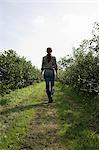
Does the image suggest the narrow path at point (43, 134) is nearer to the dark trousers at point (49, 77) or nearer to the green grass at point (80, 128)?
the green grass at point (80, 128)

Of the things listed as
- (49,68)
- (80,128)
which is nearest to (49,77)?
(49,68)

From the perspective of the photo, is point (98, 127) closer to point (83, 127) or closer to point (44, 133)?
point (83, 127)

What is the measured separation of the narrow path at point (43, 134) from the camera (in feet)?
27.2

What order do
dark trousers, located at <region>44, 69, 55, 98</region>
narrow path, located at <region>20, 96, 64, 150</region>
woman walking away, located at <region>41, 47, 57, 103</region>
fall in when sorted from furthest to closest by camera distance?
dark trousers, located at <region>44, 69, 55, 98</region> < woman walking away, located at <region>41, 47, 57, 103</region> < narrow path, located at <region>20, 96, 64, 150</region>

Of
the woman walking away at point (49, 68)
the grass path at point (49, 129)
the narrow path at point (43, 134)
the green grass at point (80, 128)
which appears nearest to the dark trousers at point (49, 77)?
the woman walking away at point (49, 68)

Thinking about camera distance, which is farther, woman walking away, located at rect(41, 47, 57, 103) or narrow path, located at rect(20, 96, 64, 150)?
woman walking away, located at rect(41, 47, 57, 103)

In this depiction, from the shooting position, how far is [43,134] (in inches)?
372

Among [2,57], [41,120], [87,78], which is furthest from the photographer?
[2,57]

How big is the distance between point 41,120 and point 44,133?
6.18 feet

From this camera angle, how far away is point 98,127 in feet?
34.8

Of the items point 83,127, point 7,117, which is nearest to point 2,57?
point 7,117

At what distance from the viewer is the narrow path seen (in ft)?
27.2

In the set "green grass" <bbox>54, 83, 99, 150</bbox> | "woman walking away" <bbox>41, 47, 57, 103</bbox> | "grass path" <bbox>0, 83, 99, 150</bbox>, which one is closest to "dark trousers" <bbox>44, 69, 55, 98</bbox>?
"woman walking away" <bbox>41, 47, 57, 103</bbox>

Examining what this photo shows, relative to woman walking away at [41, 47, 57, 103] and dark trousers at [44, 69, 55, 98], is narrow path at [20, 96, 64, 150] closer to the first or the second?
dark trousers at [44, 69, 55, 98]
